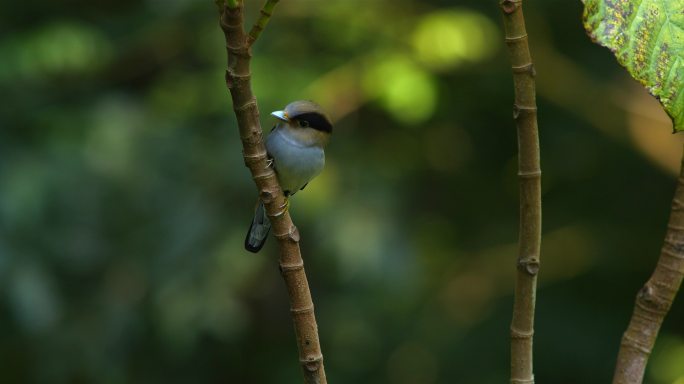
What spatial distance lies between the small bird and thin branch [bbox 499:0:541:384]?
2.92 feet

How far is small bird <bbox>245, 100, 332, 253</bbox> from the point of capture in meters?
2.38

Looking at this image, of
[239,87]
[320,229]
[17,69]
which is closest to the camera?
[239,87]

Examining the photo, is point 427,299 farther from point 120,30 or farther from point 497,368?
point 120,30

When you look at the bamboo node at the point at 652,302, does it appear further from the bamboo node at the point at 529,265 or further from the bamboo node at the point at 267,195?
the bamboo node at the point at 267,195

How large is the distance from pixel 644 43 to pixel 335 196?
2926mm

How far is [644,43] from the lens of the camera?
137 cm

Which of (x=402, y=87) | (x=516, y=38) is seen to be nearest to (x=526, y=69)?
(x=516, y=38)

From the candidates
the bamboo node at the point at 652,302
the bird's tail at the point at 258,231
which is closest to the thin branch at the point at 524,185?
the bamboo node at the point at 652,302

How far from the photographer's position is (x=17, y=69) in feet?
15.4

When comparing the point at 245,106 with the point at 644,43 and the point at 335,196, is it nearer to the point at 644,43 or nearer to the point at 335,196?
the point at 644,43

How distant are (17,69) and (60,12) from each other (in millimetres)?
640

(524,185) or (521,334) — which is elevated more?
(524,185)

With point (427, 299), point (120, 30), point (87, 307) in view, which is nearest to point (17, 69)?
point (120, 30)

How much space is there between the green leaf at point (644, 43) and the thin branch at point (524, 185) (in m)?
0.11
